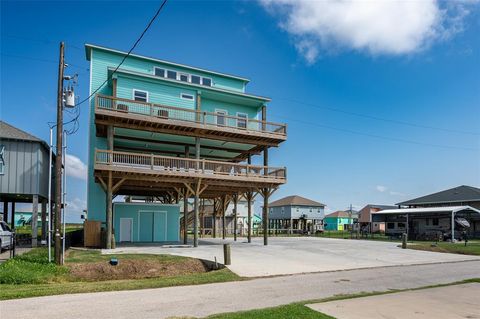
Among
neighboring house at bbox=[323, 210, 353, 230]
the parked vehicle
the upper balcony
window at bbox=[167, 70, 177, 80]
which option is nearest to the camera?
the parked vehicle

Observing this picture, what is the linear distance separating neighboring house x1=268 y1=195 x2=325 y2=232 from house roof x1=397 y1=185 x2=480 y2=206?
1671 centimetres

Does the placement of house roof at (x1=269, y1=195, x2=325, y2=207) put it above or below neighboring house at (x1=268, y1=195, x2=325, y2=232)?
above

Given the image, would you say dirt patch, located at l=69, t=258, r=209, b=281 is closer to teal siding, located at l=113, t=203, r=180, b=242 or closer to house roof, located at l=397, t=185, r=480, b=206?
teal siding, located at l=113, t=203, r=180, b=242

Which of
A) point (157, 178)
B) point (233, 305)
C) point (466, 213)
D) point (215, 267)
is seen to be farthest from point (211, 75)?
point (466, 213)

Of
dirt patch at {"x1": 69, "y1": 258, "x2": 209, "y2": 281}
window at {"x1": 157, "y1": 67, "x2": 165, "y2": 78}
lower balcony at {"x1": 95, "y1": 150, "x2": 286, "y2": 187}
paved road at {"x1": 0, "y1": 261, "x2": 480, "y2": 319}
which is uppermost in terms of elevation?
window at {"x1": 157, "y1": 67, "x2": 165, "y2": 78}

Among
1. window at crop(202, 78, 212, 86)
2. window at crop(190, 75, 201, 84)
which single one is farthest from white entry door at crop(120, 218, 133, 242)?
window at crop(202, 78, 212, 86)

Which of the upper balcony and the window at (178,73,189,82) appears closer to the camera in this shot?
the upper balcony

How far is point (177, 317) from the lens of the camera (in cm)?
820

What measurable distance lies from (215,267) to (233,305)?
7339 mm

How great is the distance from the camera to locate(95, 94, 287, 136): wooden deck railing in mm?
24828

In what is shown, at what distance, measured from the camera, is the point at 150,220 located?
30.3m

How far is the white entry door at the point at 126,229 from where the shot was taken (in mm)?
29250

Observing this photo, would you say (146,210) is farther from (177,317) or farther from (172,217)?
(177,317)

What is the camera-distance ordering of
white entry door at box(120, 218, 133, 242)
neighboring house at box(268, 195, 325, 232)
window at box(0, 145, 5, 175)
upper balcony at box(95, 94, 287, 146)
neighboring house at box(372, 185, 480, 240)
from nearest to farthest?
window at box(0, 145, 5, 175), upper balcony at box(95, 94, 287, 146), white entry door at box(120, 218, 133, 242), neighboring house at box(372, 185, 480, 240), neighboring house at box(268, 195, 325, 232)
